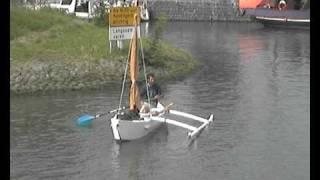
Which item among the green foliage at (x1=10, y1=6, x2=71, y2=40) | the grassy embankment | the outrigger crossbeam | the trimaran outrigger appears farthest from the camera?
the green foliage at (x1=10, y1=6, x2=71, y2=40)

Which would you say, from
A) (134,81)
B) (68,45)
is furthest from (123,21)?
(68,45)

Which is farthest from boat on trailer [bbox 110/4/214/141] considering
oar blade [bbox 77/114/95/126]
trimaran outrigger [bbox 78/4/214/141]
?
oar blade [bbox 77/114/95/126]

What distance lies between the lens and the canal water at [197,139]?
13.5 metres

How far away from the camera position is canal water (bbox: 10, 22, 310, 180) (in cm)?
1353

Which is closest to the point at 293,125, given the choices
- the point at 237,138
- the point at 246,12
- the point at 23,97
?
the point at 237,138

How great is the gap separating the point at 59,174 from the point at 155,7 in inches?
1666

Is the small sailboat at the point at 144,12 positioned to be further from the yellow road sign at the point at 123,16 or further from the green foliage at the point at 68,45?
the yellow road sign at the point at 123,16

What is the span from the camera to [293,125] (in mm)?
17750

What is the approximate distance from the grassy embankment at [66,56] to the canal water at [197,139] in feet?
2.68

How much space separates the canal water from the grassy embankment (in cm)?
82

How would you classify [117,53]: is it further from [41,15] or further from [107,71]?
[41,15]

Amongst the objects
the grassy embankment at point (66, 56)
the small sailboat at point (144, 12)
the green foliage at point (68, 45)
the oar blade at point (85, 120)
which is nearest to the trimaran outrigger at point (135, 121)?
the oar blade at point (85, 120)

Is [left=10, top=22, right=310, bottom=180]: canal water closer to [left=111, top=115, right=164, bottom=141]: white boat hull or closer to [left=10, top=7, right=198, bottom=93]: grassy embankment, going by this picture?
[left=111, top=115, right=164, bottom=141]: white boat hull

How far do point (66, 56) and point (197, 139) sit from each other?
968cm
